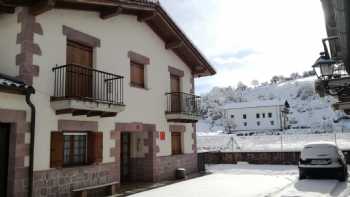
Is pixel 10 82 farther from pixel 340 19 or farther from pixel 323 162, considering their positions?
pixel 323 162

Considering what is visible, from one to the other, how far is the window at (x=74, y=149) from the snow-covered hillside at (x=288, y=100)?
72.6 meters

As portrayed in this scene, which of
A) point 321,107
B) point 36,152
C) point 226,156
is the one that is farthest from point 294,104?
point 36,152

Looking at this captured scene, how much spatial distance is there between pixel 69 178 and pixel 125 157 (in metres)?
4.58

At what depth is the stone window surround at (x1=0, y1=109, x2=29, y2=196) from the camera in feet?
27.2

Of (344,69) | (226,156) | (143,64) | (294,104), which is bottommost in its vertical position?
(226,156)

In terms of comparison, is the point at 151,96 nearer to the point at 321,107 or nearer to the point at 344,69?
the point at 344,69

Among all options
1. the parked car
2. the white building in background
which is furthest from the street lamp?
the white building in background

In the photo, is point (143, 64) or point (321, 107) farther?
point (321, 107)

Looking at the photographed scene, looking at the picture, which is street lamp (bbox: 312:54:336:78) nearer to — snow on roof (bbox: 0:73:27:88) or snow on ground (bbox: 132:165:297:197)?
snow on ground (bbox: 132:165:297:197)

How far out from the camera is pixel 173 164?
15.3 meters

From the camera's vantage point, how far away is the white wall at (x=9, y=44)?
29.4 ft

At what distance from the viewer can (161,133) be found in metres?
14.7

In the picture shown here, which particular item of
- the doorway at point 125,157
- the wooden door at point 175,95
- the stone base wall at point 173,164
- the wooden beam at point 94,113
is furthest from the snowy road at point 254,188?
the wooden door at point 175,95

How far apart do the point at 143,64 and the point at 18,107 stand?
248 inches
